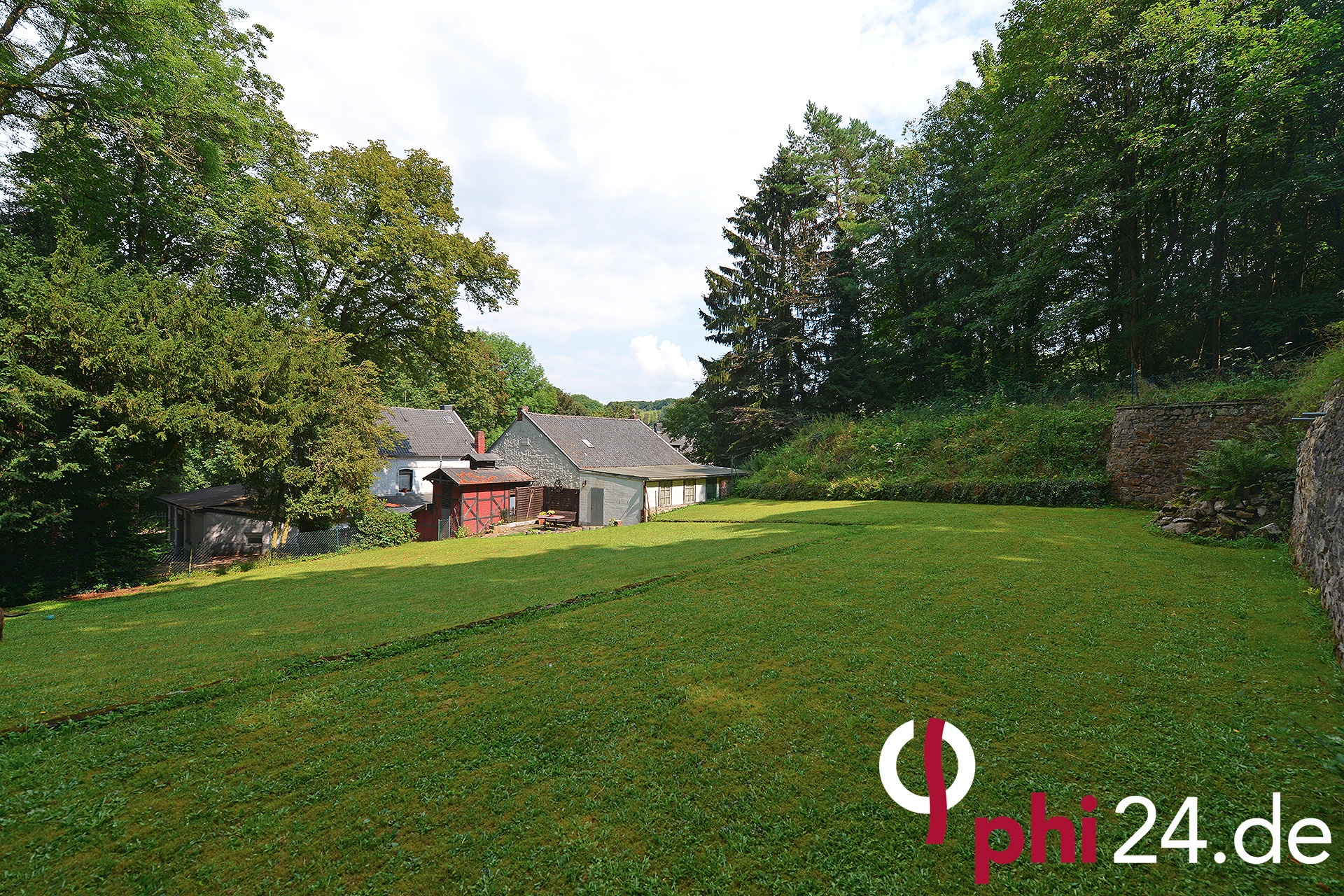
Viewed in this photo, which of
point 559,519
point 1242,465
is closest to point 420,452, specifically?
point 559,519

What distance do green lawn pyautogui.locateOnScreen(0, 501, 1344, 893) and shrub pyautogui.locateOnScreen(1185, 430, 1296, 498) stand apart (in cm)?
338

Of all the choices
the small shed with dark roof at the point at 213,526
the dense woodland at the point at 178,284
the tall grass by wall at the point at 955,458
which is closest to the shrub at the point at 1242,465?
the tall grass by wall at the point at 955,458

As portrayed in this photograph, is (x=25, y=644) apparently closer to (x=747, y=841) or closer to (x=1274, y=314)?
(x=747, y=841)

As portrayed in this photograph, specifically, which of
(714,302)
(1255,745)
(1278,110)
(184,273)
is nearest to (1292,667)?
(1255,745)

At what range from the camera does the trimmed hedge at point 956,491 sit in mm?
15352

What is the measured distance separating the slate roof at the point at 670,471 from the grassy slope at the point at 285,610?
33.2 ft

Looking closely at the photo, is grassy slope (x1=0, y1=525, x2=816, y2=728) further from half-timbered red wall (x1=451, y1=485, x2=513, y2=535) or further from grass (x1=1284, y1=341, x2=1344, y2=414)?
grass (x1=1284, y1=341, x2=1344, y2=414)

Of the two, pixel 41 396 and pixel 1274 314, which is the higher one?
pixel 1274 314

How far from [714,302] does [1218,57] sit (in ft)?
72.5

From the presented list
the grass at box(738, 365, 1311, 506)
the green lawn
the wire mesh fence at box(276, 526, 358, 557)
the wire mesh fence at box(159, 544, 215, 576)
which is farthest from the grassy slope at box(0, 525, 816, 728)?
the grass at box(738, 365, 1311, 506)

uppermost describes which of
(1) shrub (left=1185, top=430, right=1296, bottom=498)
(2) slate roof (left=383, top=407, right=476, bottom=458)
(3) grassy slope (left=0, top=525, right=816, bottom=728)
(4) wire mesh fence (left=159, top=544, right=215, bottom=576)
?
(2) slate roof (left=383, top=407, right=476, bottom=458)

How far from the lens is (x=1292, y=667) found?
4.23 meters

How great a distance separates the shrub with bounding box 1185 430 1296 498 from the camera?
29.9 feet

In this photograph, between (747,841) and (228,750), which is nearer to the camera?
(747,841)
